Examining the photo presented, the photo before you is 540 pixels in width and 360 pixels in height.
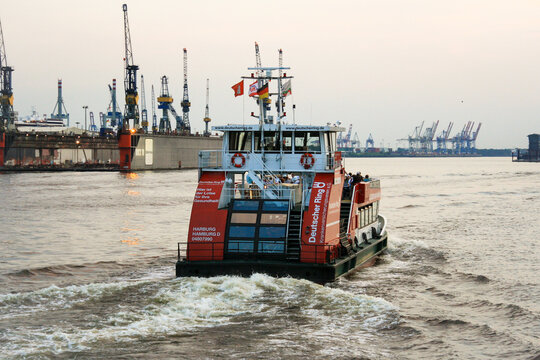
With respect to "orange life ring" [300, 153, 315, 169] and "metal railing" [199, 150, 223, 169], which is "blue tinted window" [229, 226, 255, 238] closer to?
"metal railing" [199, 150, 223, 169]

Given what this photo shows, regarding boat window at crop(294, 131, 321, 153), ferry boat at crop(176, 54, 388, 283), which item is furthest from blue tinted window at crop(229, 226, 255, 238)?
boat window at crop(294, 131, 321, 153)

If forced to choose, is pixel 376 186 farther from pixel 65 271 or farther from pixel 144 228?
pixel 144 228

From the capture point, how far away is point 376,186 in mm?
35719

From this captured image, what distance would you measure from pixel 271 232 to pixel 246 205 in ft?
5.29

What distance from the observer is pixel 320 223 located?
25234 millimetres

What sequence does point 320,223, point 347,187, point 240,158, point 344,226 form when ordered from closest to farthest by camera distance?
point 320,223, point 240,158, point 344,226, point 347,187

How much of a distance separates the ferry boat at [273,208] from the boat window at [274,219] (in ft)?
0.13

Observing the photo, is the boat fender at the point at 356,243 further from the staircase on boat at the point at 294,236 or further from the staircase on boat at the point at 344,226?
the staircase on boat at the point at 294,236

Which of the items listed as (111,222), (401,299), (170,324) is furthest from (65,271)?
(111,222)

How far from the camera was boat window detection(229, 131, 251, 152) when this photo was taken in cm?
2825

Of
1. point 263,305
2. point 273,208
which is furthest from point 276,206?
point 263,305

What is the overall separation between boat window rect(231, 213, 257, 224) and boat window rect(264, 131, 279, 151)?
11.6 feet

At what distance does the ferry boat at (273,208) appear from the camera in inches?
984

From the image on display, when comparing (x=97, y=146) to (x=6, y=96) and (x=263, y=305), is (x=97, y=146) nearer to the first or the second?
(x=6, y=96)
